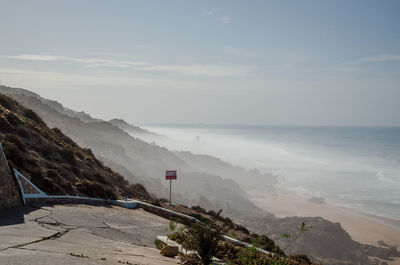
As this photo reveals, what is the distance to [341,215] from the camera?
47.4 metres

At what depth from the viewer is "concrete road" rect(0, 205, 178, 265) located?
720 centimetres

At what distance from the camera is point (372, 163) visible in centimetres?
10038

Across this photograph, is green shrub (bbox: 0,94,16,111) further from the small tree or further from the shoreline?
the shoreline

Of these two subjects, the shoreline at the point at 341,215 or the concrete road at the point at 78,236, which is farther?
the shoreline at the point at 341,215

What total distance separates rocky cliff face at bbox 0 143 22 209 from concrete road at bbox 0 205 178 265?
0.43 m

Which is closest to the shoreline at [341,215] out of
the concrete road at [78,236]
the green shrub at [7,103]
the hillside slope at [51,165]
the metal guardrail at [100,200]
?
the metal guardrail at [100,200]

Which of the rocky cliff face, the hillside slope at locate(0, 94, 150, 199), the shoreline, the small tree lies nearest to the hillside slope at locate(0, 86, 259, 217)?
the shoreline

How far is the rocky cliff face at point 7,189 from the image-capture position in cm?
1256

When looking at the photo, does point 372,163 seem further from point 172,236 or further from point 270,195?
point 172,236

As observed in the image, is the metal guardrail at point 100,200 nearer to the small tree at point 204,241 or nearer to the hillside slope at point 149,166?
the small tree at point 204,241

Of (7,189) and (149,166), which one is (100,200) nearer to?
(7,189)

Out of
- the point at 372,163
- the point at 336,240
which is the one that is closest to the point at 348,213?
the point at 336,240

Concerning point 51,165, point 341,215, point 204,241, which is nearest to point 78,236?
point 204,241

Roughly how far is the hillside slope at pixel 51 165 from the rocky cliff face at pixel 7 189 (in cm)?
310
